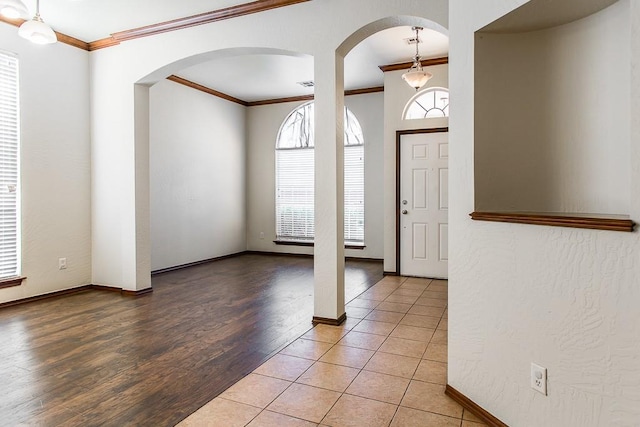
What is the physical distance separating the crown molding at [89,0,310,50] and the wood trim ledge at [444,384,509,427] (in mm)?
3361

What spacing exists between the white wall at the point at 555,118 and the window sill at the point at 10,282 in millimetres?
4578

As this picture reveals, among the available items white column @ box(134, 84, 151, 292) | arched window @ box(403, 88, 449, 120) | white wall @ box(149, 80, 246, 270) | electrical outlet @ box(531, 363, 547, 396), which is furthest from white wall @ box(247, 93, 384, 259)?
electrical outlet @ box(531, 363, 547, 396)

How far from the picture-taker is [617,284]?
138cm

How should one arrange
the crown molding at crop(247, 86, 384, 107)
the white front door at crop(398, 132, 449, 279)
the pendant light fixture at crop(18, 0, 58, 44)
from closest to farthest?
the pendant light fixture at crop(18, 0, 58, 44) < the white front door at crop(398, 132, 449, 279) < the crown molding at crop(247, 86, 384, 107)

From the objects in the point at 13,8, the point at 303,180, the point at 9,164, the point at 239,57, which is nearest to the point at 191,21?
the point at 239,57

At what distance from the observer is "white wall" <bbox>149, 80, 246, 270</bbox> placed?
600 cm

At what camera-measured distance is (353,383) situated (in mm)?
2473

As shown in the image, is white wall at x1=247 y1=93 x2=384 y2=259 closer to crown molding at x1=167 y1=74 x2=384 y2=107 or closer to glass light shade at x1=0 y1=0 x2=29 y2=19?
crown molding at x1=167 y1=74 x2=384 y2=107

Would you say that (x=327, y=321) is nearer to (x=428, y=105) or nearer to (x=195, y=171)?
(x=428, y=105)

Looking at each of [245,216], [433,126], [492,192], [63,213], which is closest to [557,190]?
[492,192]

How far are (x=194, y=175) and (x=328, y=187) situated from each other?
381 centimetres

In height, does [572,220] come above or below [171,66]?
below

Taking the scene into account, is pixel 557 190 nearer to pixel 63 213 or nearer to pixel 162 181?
pixel 63 213

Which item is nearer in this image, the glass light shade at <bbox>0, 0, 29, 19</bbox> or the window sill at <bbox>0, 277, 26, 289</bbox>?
the glass light shade at <bbox>0, 0, 29, 19</bbox>
